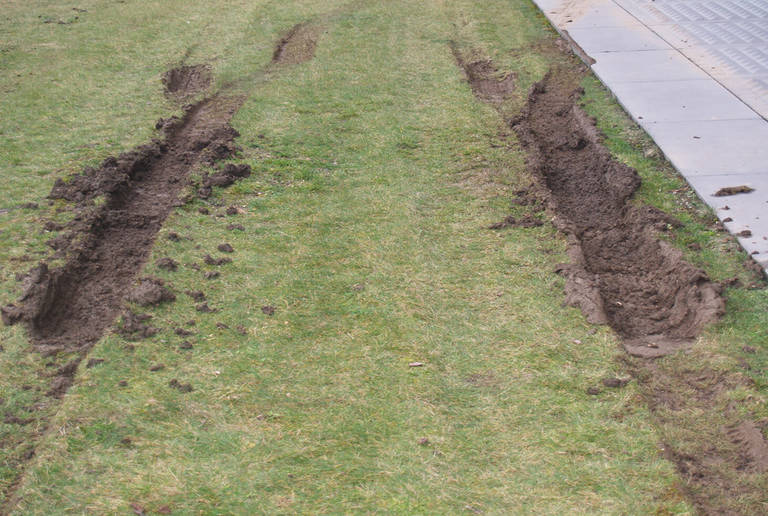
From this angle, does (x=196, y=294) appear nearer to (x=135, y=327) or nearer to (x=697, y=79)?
(x=135, y=327)

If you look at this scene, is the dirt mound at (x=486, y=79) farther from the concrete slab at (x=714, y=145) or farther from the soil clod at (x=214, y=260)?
the soil clod at (x=214, y=260)

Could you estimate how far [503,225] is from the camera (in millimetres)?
5949

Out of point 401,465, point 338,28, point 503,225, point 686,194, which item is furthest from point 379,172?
point 338,28

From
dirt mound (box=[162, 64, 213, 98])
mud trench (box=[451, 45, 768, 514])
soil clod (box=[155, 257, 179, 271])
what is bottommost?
mud trench (box=[451, 45, 768, 514])

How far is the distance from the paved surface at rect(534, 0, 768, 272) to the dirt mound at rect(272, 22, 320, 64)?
3.98 meters

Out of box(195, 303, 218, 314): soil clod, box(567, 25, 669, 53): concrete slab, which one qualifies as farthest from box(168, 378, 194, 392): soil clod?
box(567, 25, 669, 53): concrete slab

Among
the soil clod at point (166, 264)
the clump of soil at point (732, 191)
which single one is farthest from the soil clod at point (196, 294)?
the clump of soil at point (732, 191)

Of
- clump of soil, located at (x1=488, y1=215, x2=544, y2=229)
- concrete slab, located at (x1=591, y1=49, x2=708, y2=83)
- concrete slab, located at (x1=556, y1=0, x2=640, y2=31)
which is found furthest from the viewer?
concrete slab, located at (x1=556, y1=0, x2=640, y2=31)

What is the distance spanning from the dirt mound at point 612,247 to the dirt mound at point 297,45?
3702 mm

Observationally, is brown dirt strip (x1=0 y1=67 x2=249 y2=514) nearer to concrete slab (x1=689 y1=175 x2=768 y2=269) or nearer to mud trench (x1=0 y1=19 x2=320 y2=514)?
mud trench (x1=0 y1=19 x2=320 y2=514)

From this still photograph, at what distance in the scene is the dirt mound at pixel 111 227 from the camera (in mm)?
4828

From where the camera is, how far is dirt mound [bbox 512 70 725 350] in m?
4.91

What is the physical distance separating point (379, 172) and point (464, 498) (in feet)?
13.0

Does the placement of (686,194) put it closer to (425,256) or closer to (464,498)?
(425,256)
